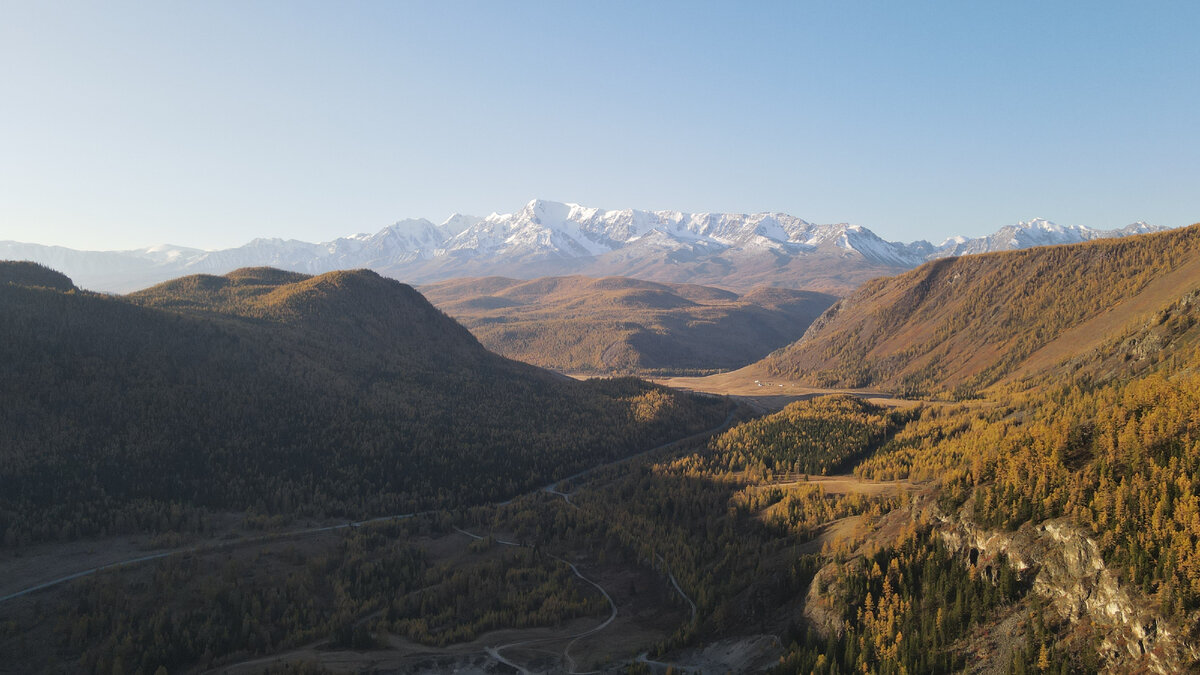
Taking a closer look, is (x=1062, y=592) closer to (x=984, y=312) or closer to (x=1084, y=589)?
(x=1084, y=589)

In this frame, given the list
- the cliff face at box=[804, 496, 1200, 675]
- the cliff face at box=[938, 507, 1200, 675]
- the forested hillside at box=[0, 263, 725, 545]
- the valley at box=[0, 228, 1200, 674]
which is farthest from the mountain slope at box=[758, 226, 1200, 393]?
the cliff face at box=[938, 507, 1200, 675]

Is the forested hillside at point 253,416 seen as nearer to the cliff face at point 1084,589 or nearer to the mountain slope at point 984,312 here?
the mountain slope at point 984,312

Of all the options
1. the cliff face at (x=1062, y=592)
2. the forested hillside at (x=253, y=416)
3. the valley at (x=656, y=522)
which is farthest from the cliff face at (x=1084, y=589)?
the forested hillside at (x=253, y=416)

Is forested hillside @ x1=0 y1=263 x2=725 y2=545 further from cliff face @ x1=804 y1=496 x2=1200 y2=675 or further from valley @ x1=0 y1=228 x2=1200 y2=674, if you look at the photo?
cliff face @ x1=804 y1=496 x2=1200 y2=675

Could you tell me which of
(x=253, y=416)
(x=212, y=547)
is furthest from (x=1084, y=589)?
(x=253, y=416)

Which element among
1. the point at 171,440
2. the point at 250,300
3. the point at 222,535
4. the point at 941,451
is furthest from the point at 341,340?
the point at 941,451
